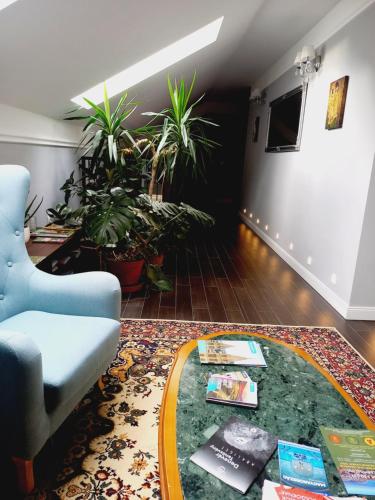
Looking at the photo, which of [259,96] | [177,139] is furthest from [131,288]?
[259,96]

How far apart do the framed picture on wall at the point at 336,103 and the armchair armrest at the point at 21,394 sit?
2970mm

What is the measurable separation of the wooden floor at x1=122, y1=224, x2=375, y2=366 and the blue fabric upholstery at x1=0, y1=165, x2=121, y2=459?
0.99m

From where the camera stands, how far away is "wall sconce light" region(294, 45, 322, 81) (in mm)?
3570

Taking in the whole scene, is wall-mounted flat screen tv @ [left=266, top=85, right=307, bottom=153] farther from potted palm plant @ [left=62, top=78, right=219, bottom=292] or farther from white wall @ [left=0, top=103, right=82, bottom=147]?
white wall @ [left=0, top=103, right=82, bottom=147]

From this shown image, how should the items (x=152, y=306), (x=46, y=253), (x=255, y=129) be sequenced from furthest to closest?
(x=255, y=129)
(x=152, y=306)
(x=46, y=253)

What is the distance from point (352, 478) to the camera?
92cm

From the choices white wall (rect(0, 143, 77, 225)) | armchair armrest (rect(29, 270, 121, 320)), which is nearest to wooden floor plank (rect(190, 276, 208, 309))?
armchair armrest (rect(29, 270, 121, 320))

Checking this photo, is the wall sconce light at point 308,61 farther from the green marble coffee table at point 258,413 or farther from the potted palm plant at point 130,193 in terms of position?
the green marble coffee table at point 258,413

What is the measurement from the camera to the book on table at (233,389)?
1.17 m

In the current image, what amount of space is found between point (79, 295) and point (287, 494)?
115 cm

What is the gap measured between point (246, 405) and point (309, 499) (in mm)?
339

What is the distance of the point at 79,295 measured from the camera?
1.67 metres

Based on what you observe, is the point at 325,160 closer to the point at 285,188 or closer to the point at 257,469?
the point at 285,188

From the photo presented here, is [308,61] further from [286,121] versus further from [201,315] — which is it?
[201,315]
